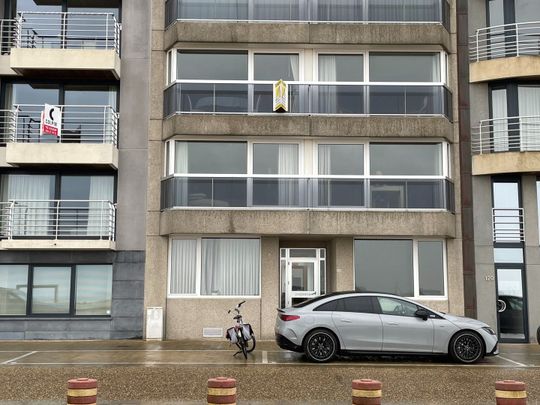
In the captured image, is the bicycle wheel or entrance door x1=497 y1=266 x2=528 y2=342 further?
entrance door x1=497 y1=266 x2=528 y2=342

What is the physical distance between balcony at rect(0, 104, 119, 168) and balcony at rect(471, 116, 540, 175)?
10.9 metres

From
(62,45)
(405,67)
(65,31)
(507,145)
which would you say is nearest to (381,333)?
(507,145)

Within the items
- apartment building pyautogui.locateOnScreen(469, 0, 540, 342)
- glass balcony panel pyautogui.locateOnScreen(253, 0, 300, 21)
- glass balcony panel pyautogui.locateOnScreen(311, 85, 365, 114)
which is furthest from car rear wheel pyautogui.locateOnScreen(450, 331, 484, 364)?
glass balcony panel pyautogui.locateOnScreen(253, 0, 300, 21)

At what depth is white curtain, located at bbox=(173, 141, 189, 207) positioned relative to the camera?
18.2 meters

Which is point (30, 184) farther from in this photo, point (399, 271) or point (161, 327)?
point (399, 271)

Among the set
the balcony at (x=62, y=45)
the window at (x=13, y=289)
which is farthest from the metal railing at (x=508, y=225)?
the window at (x=13, y=289)

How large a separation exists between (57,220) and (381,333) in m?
10.00

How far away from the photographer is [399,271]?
18.4 meters

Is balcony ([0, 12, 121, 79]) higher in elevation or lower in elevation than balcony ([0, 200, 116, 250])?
higher

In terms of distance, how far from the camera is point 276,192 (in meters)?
18.2

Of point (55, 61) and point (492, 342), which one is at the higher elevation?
point (55, 61)

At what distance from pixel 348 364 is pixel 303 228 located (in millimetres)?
5109

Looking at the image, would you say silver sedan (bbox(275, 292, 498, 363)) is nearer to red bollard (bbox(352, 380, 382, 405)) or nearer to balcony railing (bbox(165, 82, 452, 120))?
red bollard (bbox(352, 380, 382, 405))

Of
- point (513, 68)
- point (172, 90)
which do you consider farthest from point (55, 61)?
point (513, 68)
